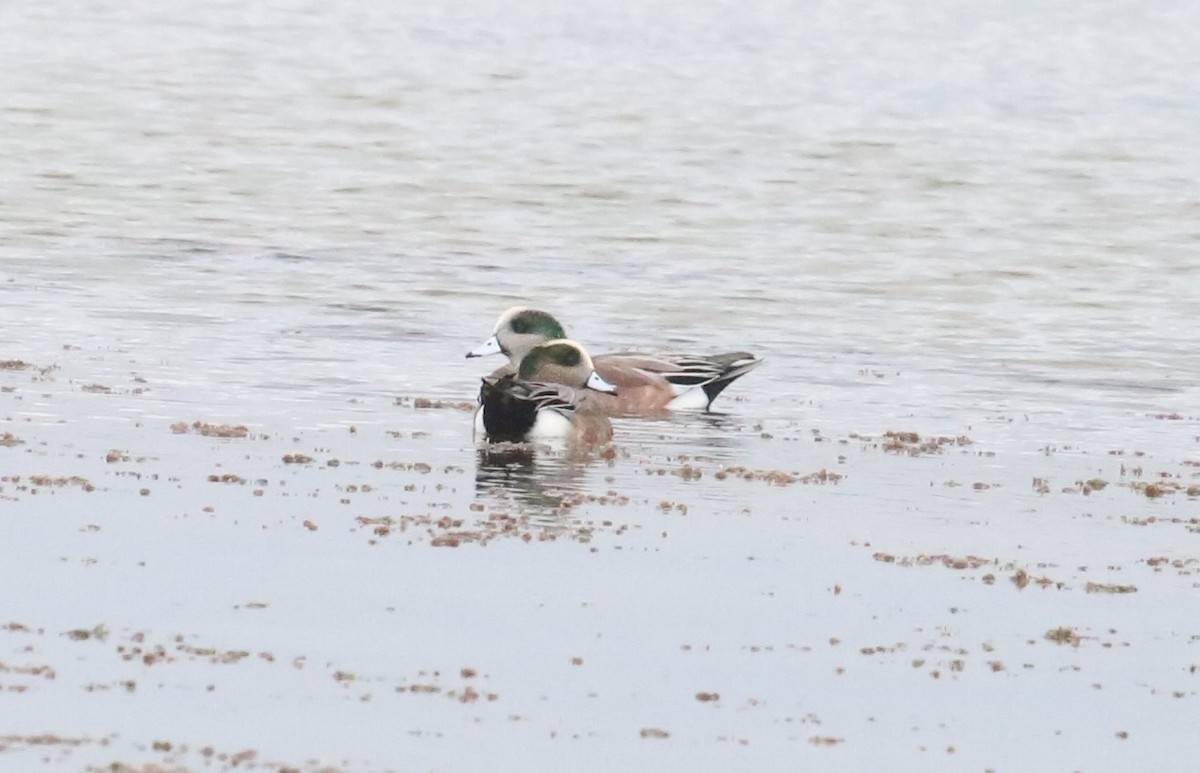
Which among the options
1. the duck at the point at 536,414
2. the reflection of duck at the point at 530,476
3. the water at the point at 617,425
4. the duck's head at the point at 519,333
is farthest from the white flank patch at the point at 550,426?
the duck's head at the point at 519,333

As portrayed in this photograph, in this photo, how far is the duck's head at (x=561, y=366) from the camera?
16562 millimetres

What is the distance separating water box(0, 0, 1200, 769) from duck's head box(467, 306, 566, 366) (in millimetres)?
580

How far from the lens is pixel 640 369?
17.6 metres

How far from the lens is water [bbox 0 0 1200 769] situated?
356 inches

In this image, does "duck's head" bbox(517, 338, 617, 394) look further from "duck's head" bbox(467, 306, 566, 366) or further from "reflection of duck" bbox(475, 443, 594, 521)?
"reflection of duck" bbox(475, 443, 594, 521)

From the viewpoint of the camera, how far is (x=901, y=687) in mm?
9414

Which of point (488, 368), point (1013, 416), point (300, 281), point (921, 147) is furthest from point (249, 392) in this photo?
point (921, 147)

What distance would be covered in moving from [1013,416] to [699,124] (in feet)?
70.5

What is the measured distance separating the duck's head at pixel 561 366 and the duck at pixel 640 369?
1.08 ft

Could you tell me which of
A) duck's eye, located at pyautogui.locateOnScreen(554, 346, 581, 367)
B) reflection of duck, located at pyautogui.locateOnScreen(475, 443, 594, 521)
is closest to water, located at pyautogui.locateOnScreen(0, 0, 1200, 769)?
reflection of duck, located at pyautogui.locateOnScreen(475, 443, 594, 521)

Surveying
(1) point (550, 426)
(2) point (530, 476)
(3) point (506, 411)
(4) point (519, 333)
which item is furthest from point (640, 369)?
(2) point (530, 476)

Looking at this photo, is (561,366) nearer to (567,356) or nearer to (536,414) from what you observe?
(567,356)

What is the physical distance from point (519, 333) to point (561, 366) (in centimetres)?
129

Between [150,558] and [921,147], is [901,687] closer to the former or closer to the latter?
[150,558]
